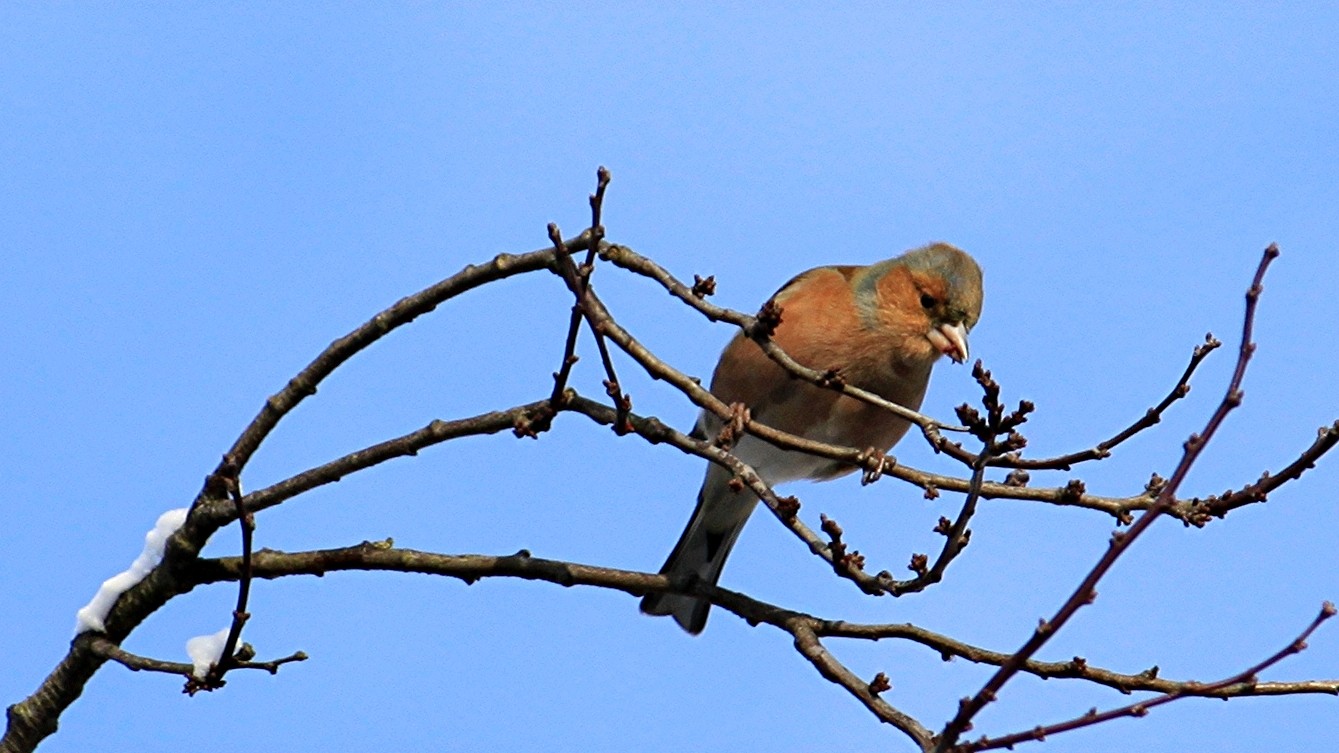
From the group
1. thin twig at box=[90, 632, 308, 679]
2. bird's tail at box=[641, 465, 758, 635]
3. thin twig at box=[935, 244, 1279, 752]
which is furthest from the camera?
bird's tail at box=[641, 465, 758, 635]

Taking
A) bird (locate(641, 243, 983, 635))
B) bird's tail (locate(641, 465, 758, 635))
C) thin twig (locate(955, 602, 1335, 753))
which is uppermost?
bird (locate(641, 243, 983, 635))

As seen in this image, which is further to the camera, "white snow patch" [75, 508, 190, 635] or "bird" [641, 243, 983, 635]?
"bird" [641, 243, 983, 635]

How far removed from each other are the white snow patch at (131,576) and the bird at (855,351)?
2.15 m

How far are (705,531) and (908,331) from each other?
125cm

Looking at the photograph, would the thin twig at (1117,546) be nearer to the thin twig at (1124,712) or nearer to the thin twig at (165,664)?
the thin twig at (1124,712)

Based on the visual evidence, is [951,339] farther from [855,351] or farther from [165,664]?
[165,664]

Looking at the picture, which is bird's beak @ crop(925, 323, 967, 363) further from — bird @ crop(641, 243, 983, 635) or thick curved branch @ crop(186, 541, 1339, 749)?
thick curved branch @ crop(186, 541, 1339, 749)

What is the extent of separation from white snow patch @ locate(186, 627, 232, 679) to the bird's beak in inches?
124

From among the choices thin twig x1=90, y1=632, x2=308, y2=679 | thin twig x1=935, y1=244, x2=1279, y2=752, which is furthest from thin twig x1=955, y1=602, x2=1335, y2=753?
thin twig x1=90, y1=632, x2=308, y2=679

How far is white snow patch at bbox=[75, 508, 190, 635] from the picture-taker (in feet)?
13.7

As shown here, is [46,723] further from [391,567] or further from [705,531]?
[705,531]

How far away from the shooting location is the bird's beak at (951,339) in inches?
232

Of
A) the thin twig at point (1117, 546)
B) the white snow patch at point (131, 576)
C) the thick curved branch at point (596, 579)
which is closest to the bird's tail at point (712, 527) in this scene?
the thick curved branch at point (596, 579)

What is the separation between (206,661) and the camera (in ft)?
12.7
